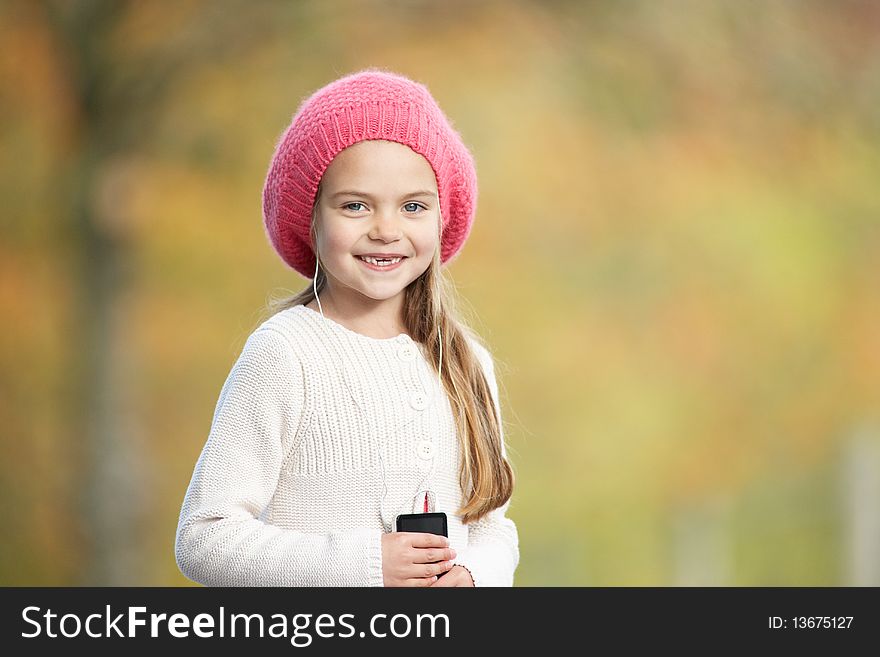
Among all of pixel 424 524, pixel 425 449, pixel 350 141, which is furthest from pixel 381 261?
pixel 424 524

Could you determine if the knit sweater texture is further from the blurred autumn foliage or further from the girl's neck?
the blurred autumn foliage

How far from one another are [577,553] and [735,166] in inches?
118

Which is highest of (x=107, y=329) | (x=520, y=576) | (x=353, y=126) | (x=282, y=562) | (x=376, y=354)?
(x=107, y=329)

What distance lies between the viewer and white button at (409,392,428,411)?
220 centimetres

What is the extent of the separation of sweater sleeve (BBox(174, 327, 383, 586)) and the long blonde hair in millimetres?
242

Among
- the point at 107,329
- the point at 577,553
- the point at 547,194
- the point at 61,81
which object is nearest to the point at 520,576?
the point at 577,553

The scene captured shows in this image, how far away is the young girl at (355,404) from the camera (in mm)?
2035

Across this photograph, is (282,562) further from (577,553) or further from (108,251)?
(577,553)

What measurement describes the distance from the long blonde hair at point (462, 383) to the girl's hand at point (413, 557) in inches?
6.4

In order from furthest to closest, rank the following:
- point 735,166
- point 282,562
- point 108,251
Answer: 1. point 735,166
2. point 108,251
3. point 282,562

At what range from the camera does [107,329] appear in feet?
20.0

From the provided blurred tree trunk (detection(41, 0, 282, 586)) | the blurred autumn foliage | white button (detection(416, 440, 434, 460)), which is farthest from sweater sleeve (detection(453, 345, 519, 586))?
blurred tree trunk (detection(41, 0, 282, 586))

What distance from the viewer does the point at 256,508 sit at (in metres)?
2.07

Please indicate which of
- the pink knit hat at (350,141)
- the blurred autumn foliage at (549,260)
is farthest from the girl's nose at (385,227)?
the blurred autumn foliage at (549,260)
